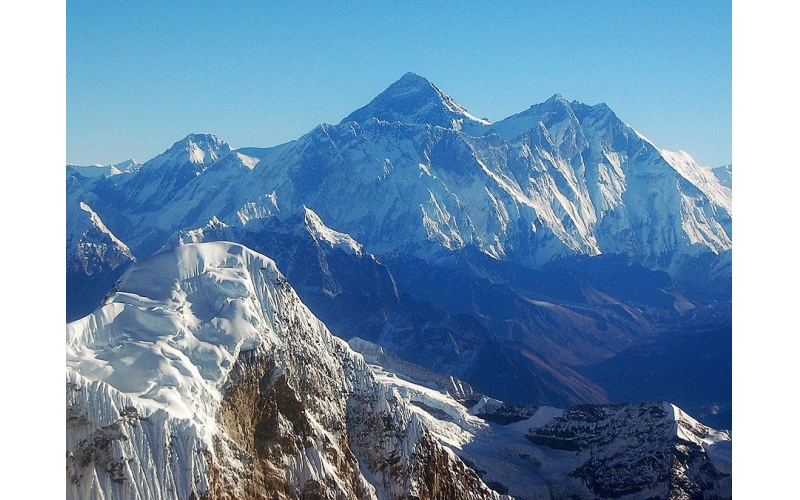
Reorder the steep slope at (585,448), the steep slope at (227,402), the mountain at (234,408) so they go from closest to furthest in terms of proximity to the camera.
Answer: the steep slope at (227,402), the mountain at (234,408), the steep slope at (585,448)

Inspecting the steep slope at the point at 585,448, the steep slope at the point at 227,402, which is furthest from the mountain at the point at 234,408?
the steep slope at the point at 585,448

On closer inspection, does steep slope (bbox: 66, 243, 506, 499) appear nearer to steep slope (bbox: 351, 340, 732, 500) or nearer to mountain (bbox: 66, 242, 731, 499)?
mountain (bbox: 66, 242, 731, 499)

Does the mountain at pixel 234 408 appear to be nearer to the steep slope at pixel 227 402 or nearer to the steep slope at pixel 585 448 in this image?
the steep slope at pixel 227 402

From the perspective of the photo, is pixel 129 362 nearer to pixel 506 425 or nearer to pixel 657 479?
pixel 657 479

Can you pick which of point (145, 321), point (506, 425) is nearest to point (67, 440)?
point (145, 321)

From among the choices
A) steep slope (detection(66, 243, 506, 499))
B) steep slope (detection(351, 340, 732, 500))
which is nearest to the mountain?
steep slope (detection(66, 243, 506, 499))

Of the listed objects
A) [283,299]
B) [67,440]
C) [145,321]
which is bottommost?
[67,440]
